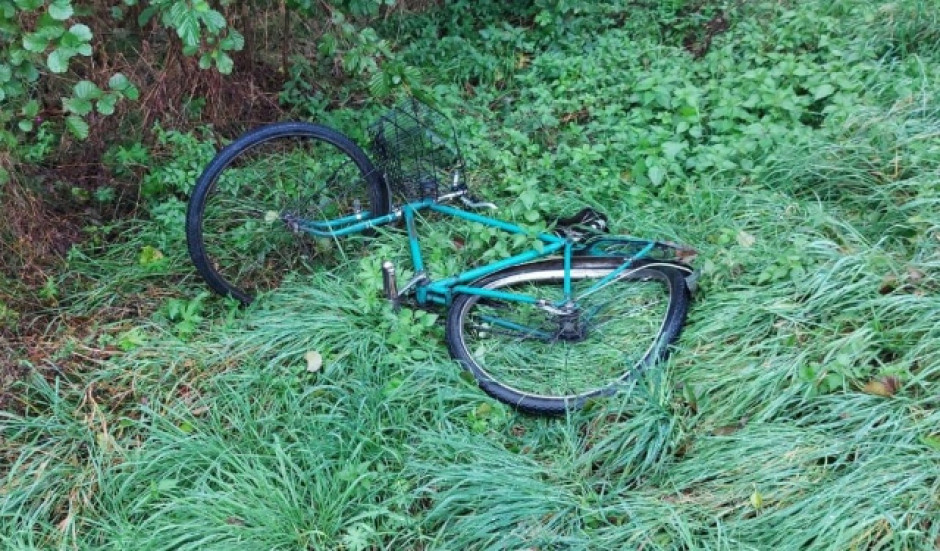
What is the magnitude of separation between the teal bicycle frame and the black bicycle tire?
157 millimetres

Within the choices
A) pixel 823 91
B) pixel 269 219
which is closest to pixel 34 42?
pixel 269 219

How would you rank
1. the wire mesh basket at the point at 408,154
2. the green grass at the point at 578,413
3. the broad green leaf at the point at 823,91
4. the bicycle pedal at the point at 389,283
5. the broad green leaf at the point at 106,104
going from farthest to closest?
the broad green leaf at the point at 823,91, the wire mesh basket at the point at 408,154, the bicycle pedal at the point at 389,283, the broad green leaf at the point at 106,104, the green grass at the point at 578,413

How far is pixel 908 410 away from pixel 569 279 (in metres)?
1.28

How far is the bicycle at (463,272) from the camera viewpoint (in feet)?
10.2

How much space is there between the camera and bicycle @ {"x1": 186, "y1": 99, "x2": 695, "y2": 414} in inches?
122

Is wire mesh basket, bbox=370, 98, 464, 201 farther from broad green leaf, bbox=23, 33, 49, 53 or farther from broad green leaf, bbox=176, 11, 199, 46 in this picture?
broad green leaf, bbox=23, 33, 49, 53

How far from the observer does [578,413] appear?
288 cm

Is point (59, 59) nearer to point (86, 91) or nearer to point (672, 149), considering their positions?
point (86, 91)

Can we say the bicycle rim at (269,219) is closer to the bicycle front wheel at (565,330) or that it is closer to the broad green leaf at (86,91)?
the broad green leaf at (86,91)

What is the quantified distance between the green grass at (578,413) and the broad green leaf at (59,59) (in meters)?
1.11

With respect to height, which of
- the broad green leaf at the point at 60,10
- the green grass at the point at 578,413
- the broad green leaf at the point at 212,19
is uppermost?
the broad green leaf at the point at 60,10

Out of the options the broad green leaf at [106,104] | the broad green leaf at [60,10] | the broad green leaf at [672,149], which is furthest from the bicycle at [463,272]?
the broad green leaf at [60,10]

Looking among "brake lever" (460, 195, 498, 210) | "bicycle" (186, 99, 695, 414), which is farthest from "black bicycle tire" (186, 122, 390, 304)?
"brake lever" (460, 195, 498, 210)

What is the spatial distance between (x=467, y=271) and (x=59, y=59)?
5.70 ft
